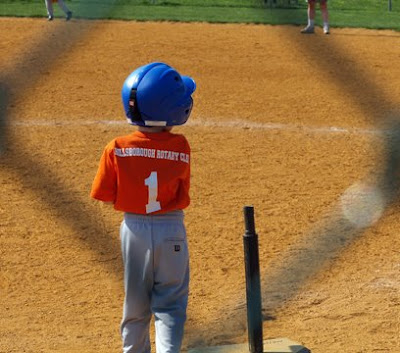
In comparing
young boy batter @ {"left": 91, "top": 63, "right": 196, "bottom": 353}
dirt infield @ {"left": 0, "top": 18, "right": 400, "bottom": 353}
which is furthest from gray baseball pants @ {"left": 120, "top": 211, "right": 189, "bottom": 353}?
dirt infield @ {"left": 0, "top": 18, "right": 400, "bottom": 353}

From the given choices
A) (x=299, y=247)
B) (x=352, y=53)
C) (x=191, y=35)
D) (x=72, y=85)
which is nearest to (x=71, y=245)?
(x=299, y=247)

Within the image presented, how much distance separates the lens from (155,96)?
2.62 metres

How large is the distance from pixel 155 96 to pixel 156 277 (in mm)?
568

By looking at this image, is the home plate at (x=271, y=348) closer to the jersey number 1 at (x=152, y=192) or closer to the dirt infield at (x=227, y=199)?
the dirt infield at (x=227, y=199)

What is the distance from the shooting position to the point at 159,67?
268 cm

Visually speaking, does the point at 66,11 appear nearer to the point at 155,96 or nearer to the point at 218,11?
the point at 155,96

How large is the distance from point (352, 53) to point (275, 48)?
662 millimetres

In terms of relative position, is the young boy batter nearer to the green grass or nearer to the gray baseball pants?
the gray baseball pants

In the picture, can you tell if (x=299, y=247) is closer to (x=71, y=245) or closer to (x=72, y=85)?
(x=71, y=245)

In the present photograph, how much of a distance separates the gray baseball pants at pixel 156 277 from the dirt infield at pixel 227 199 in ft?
1.67

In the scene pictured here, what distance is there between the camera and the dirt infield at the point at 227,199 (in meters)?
3.63

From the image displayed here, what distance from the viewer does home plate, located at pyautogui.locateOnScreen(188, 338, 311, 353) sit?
317cm

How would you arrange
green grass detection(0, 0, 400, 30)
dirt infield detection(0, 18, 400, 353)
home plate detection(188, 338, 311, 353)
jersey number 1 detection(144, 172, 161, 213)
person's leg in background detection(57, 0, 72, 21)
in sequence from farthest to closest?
1. green grass detection(0, 0, 400, 30)
2. dirt infield detection(0, 18, 400, 353)
3. person's leg in background detection(57, 0, 72, 21)
4. home plate detection(188, 338, 311, 353)
5. jersey number 1 detection(144, 172, 161, 213)

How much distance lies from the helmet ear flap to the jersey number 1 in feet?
0.61
